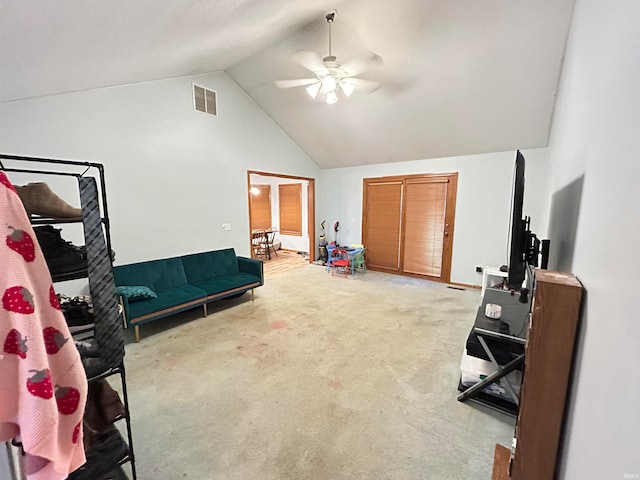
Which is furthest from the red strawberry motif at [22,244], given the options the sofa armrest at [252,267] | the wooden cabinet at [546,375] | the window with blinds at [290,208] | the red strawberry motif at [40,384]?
the window with blinds at [290,208]

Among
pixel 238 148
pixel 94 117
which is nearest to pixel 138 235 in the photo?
pixel 94 117

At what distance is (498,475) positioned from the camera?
1359mm

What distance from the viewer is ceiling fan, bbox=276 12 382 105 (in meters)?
2.62

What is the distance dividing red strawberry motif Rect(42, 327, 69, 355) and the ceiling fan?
9.17ft

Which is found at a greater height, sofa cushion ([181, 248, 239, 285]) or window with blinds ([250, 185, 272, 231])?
window with blinds ([250, 185, 272, 231])

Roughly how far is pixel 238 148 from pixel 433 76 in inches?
126

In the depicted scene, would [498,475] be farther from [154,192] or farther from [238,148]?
[238,148]

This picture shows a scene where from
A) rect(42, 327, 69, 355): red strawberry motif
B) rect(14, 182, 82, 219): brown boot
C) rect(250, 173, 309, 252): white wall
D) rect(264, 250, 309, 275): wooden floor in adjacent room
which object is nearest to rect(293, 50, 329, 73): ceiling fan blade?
rect(14, 182, 82, 219): brown boot

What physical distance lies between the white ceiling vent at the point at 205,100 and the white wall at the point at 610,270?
4312mm

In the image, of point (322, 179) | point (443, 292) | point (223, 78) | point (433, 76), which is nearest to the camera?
point (433, 76)

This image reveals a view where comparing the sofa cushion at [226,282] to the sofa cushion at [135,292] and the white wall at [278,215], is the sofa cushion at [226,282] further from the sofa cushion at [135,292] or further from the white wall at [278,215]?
the white wall at [278,215]

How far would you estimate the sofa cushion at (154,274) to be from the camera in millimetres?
3271

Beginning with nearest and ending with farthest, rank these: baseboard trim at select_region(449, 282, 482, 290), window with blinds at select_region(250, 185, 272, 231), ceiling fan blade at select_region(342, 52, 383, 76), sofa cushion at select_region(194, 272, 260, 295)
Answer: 1. ceiling fan blade at select_region(342, 52, 383, 76)
2. sofa cushion at select_region(194, 272, 260, 295)
3. baseboard trim at select_region(449, 282, 482, 290)
4. window with blinds at select_region(250, 185, 272, 231)

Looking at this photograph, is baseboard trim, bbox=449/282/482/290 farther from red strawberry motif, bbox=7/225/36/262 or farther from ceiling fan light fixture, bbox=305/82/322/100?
red strawberry motif, bbox=7/225/36/262
